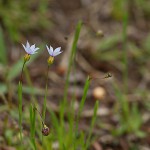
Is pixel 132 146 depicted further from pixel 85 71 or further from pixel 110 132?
pixel 85 71

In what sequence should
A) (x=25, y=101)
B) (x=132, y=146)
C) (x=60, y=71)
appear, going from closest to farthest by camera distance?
1. (x=132, y=146)
2. (x=25, y=101)
3. (x=60, y=71)

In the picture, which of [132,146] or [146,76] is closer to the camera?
[132,146]

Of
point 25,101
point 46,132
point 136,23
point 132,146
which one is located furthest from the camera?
point 136,23

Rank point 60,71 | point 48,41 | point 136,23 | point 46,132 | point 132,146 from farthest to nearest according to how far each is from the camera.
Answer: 1. point 136,23
2. point 48,41
3. point 60,71
4. point 132,146
5. point 46,132

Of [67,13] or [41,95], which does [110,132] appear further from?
[67,13]

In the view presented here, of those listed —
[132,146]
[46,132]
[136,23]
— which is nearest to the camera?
[46,132]

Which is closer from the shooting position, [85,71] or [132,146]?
[132,146]

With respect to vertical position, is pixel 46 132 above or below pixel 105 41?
above

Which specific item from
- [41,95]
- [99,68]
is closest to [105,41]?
[99,68]

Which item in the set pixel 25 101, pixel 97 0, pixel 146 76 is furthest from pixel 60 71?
pixel 97 0
